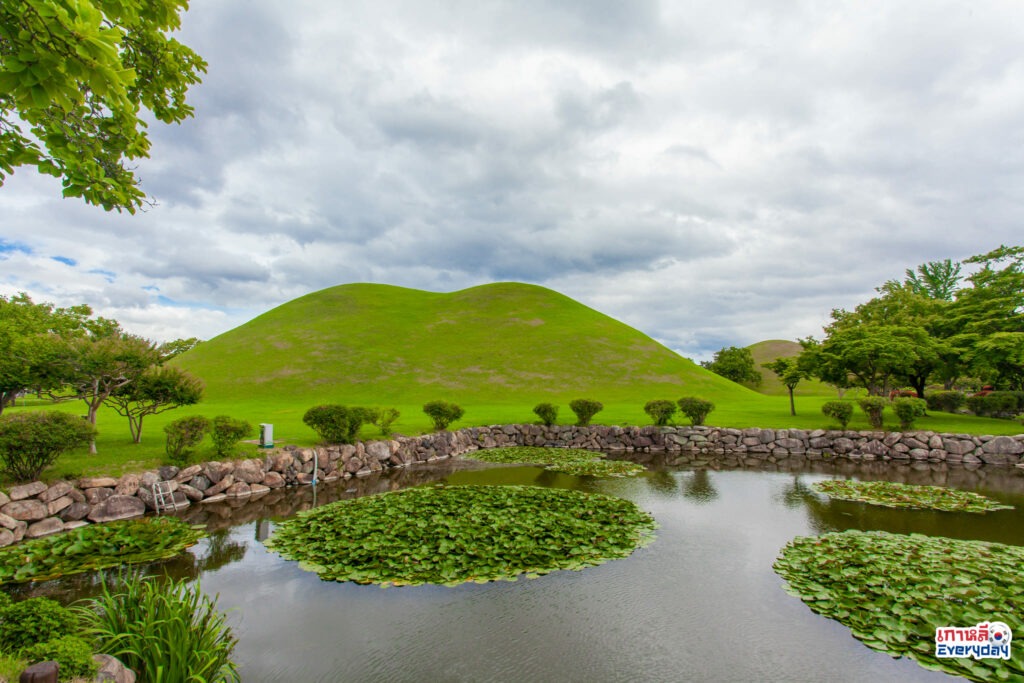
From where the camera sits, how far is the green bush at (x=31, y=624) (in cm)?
405

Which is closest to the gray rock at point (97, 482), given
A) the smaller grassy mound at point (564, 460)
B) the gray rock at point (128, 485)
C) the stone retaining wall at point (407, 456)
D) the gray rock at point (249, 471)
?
the stone retaining wall at point (407, 456)

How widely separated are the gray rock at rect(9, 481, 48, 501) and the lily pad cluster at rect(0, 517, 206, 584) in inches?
50.9

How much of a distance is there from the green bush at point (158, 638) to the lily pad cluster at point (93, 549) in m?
4.11

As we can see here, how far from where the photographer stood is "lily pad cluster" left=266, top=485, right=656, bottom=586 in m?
8.81

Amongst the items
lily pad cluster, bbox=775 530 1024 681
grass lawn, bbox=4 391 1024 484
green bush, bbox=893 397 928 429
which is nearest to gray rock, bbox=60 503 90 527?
grass lawn, bbox=4 391 1024 484

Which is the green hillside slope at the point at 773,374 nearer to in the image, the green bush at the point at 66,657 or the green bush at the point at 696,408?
the green bush at the point at 696,408

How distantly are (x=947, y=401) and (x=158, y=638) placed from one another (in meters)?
44.0

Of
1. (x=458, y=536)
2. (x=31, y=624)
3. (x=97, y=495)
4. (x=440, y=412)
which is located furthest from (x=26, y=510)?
(x=440, y=412)

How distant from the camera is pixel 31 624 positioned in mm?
4133

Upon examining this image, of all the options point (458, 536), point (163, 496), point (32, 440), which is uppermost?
point (32, 440)

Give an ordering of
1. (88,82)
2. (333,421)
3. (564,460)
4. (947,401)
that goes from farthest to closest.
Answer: (947,401)
(564,460)
(333,421)
(88,82)

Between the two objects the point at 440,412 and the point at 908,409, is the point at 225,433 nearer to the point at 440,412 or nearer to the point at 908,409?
the point at 440,412

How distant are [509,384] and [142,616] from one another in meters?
51.3

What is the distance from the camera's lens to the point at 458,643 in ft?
21.0
